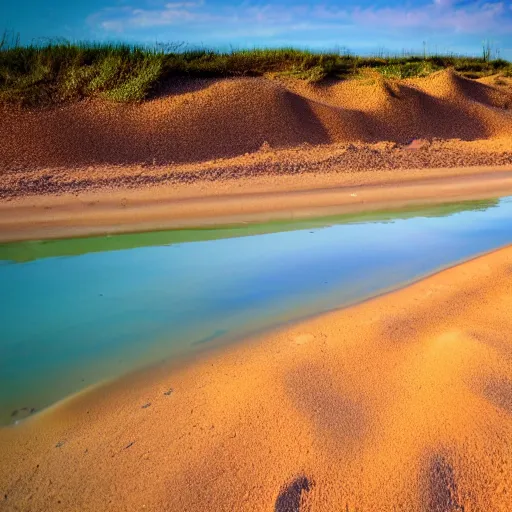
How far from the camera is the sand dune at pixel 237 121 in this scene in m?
9.67

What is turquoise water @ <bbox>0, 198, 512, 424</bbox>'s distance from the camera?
3.66m

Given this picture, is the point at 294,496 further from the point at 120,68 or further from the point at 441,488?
the point at 120,68

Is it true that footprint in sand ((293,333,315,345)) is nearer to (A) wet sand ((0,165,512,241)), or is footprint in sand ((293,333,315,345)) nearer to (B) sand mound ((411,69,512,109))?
(A) wet sand ((0,165,512,241))

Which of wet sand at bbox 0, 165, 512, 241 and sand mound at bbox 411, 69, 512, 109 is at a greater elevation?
sand mound at bbox 411, 69, 512, 109

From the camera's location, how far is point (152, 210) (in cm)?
729

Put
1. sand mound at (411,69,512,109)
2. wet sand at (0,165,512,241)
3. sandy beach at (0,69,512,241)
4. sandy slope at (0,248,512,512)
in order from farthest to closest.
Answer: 1. sand mound at (411,69,512,109)
2. sandy beach at (0,69,512,241)
3. wet sand at (0,165,512,241)
4. sandy slope at (0,248,512,512)

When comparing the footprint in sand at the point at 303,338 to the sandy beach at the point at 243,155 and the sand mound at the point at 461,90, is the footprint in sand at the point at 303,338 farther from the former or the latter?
the sand mound at the point at 461,90

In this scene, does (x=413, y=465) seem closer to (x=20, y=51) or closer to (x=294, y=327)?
(x=294, y=327)

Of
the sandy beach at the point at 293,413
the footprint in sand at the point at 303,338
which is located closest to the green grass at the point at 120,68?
the sandy beach at the point at 293,413

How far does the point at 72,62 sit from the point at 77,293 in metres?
8.68

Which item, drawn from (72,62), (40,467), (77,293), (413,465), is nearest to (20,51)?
(72,62)

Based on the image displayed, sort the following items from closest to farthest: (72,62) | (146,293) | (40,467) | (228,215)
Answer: (40,467), (146,293), (228,215), (72,62)

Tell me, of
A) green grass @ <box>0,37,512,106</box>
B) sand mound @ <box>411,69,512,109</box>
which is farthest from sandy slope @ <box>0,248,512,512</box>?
sand mound @ <box>411,69,512,109</box>

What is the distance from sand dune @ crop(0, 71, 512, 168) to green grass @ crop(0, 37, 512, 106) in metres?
0.41
